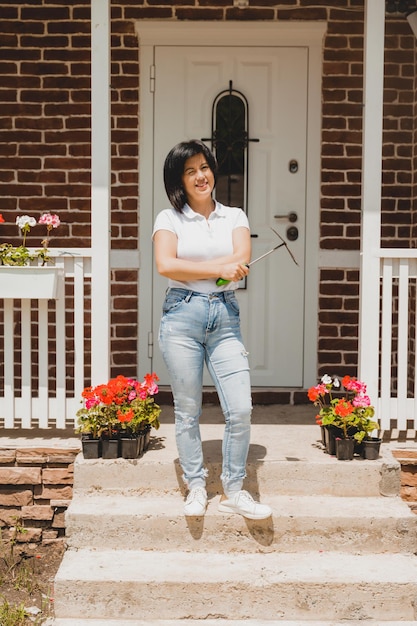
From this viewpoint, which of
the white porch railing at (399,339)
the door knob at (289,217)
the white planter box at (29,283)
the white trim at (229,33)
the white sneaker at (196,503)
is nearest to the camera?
the white sneaker at (196,503)

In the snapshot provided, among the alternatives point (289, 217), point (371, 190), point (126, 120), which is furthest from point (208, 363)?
A: point (126, 120)

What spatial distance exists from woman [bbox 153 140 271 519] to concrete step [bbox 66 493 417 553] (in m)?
0.10

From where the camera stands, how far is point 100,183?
14.3 feet

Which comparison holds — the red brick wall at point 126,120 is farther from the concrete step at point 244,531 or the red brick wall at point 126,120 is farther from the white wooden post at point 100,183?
the concrete step at point 244,531

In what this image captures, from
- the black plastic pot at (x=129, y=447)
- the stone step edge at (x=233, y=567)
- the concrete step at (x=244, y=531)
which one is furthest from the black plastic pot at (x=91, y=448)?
the stone step edge at (x=233, y=567)

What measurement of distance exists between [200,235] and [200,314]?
1.13 ft

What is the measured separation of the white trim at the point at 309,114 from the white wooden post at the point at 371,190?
123cm

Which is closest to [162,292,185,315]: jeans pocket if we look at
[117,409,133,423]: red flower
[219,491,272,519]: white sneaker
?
[117,409,133,423]: red flower

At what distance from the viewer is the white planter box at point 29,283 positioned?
4246mm

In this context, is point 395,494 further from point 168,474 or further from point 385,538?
point 168,474

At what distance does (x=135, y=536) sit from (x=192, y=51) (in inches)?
128

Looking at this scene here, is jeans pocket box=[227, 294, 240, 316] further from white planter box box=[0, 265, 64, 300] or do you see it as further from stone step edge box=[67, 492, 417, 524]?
white planter box box=[0, 265, 64, 300]

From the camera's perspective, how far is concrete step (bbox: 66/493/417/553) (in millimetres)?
3758

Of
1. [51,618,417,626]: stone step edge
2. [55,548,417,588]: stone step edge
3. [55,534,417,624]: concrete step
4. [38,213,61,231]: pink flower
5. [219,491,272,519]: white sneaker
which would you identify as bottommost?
[51,618,417,626]: stone step edge
